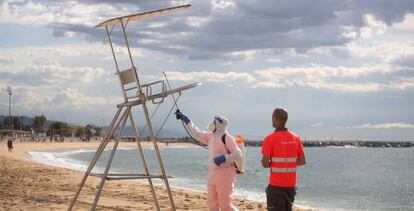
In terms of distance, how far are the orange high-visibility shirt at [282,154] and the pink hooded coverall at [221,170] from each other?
938mm

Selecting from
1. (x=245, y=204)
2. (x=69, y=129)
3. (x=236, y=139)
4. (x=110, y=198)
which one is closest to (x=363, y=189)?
(x=245, y=204)

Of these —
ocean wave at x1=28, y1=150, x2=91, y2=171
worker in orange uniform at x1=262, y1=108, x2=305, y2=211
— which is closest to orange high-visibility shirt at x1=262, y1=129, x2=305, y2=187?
worker in orange uniform at x1=262, y1=108, x2=305, y2=211

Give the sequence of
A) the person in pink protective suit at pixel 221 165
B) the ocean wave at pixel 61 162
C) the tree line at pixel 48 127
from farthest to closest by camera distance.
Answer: the tree line at pixel 48 127, the ocean wave at pixel 61 162, the person in pink protective suit at pixel 221 165

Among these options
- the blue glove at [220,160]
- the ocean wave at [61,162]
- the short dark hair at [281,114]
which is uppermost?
the short dark hair at [281,114]

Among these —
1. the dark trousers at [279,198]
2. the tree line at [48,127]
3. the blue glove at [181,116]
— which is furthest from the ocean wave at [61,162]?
the tree line at [48,127]

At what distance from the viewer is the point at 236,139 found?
27.8 feet

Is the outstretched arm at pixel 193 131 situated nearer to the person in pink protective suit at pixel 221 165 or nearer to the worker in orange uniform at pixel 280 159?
the person in pink protective suit at pixel 221 165

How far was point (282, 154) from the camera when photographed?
7.22m

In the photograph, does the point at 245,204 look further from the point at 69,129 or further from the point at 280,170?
the point at 69,129

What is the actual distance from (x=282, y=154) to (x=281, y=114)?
1.61 feet

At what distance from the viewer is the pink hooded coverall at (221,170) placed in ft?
26.8

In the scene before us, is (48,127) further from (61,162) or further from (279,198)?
(279,198)

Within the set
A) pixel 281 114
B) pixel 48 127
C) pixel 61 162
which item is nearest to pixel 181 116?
pixel 281 114

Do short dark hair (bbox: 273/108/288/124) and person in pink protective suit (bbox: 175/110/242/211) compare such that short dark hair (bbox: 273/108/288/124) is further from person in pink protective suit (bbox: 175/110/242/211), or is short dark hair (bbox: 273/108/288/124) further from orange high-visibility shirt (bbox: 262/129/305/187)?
person in pink protective suit (bbox: 175/110/242/211)
